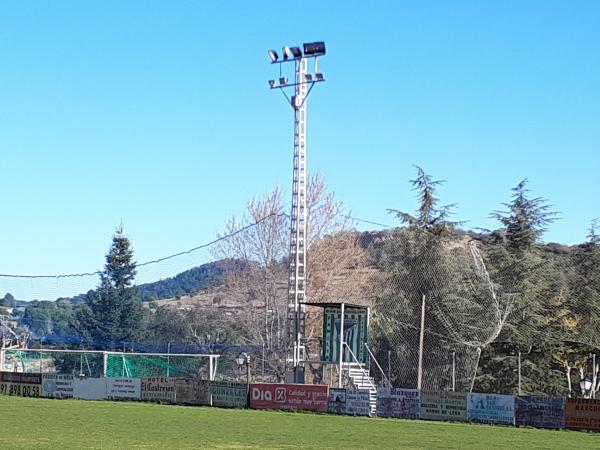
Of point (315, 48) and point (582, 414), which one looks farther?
point (315, 48)

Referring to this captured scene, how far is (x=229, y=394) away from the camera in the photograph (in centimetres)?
3831

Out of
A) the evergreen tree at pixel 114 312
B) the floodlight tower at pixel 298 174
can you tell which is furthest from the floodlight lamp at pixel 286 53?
the evergreen tree at pixel 114 312

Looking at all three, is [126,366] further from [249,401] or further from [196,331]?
[196,331]

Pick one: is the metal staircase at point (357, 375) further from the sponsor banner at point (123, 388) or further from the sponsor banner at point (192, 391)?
the sponsor banner at point (123, 388)

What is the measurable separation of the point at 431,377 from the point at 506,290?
8.77m

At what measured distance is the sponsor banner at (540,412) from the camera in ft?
103

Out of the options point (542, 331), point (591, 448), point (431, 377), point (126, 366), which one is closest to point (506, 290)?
point (542, 331)

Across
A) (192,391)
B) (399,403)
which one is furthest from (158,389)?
(399,403)

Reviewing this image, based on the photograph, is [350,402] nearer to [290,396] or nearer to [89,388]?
[290,396]

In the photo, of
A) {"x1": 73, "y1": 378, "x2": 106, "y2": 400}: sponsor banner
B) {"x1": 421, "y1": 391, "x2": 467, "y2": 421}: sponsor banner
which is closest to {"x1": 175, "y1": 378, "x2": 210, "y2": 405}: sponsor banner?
{"x1": 73, "y1": 378, "x2": 106, "y2": 400}: sponsor banner

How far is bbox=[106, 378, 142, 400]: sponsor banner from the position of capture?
40.5 meters

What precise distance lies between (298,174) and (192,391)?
1022 cm

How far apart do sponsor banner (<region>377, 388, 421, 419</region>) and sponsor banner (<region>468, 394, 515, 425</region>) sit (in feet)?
6.72

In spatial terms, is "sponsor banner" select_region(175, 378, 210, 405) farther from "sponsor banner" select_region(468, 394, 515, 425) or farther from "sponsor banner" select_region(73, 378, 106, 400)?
"sponsor banner" select_region(468, 394, 515, 425)
